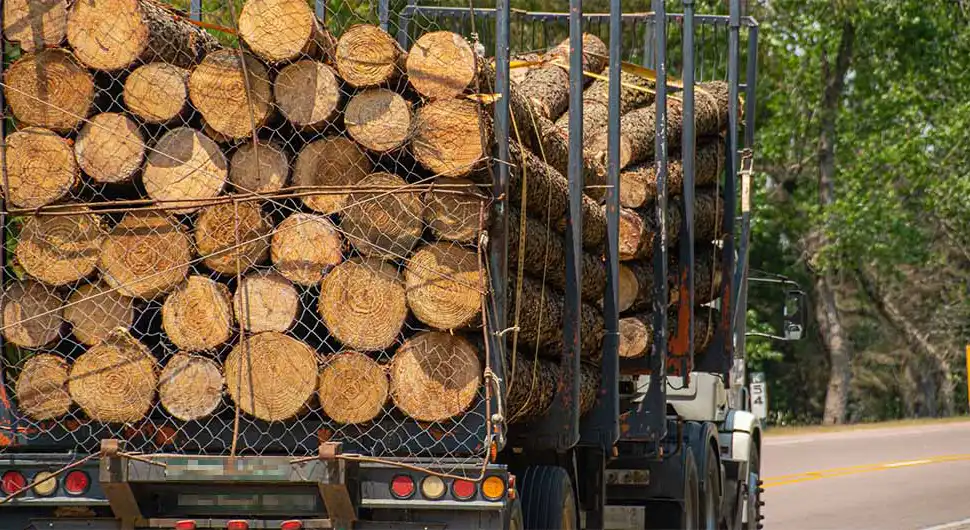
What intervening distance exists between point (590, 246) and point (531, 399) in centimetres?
176

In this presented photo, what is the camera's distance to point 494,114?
7422 mm

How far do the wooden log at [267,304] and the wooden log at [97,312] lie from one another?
59 cm

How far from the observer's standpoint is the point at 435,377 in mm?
7230

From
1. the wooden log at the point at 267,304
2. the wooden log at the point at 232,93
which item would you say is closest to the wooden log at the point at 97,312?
the wooden log at the point at 267,304

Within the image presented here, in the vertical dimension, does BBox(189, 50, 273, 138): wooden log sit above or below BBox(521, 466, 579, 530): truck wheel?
above

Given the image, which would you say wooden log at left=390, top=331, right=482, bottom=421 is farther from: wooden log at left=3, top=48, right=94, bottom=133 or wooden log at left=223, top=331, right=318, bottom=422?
wooden log at left=3, top=48, right=94, bottom=133

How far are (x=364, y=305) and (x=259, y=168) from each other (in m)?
0.85

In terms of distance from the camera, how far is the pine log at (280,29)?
7379mm

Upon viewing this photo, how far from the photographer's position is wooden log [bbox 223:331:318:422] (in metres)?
7.31

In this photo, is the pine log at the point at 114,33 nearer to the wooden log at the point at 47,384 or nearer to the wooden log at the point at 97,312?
the wooden log at the point at 97,312

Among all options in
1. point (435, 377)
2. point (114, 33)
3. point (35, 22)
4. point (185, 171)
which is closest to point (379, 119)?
point (185, 171)

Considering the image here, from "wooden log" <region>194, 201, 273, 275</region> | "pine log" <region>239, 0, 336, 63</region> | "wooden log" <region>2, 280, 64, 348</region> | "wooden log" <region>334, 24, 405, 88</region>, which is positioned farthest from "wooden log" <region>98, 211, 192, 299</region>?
"wooden log" <region>334, 24, 405, 88</region>

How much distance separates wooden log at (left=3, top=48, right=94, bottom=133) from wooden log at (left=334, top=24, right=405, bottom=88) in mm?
1276

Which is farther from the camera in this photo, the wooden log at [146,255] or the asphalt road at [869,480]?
the asphalt road at [869,480]
